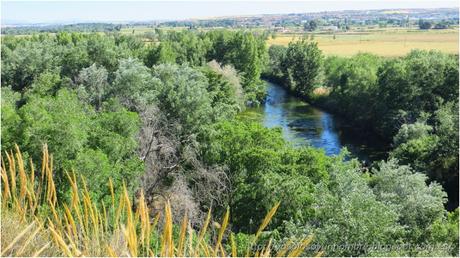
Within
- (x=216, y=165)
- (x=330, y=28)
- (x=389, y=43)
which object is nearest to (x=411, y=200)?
(x=216, y=165)

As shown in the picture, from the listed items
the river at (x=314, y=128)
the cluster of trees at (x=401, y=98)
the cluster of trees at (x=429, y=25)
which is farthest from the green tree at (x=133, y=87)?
→ the cluster of trees at (x=429, y=25)

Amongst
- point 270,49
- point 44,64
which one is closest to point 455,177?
point 44,64

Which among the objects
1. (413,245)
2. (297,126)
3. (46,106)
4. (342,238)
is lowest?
(297,126)

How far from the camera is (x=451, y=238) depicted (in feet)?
32.9

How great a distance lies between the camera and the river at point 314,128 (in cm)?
2689

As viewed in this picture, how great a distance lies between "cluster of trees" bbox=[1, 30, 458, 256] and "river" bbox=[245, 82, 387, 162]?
3271 millimetres

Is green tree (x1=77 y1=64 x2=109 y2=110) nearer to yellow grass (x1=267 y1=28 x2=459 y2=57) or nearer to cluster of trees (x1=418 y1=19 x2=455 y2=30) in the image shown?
yellow grass (x1=267 y1=28 x2=459 y2=57)

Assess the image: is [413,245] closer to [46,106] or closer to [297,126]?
[46,106]

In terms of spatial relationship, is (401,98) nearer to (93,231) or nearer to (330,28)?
(93,231)

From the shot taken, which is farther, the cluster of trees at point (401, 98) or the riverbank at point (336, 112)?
the riverbank at point (336, 112)

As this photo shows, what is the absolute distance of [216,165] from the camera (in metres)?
15.6

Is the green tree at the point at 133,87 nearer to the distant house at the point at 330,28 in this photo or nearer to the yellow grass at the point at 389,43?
the yellow grass at the point at 389,43

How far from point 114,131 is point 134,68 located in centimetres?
767

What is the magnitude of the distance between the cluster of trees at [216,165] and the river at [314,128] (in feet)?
10.7
